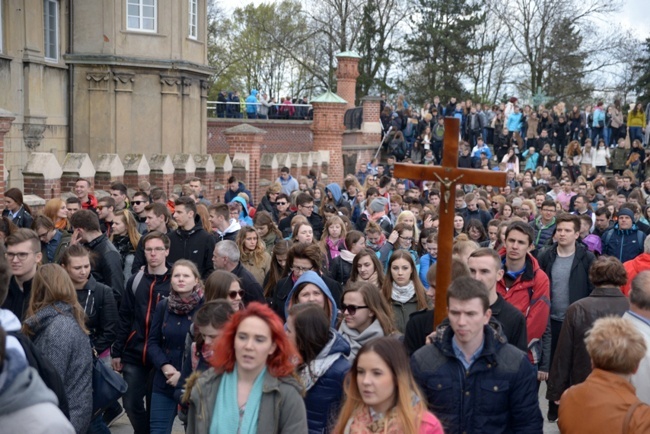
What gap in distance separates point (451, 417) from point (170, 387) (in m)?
2.70

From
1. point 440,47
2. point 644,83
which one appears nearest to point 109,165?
point 644,83

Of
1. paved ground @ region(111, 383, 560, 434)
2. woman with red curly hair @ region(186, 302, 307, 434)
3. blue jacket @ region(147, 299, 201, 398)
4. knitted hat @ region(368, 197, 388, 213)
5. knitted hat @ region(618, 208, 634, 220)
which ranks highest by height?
knitted hat @ region(618, 208, 634, 220)

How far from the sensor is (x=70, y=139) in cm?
2420

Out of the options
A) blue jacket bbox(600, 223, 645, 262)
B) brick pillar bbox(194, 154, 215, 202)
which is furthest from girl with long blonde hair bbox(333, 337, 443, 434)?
brick pillar bbox(194, 154, 215, 202)

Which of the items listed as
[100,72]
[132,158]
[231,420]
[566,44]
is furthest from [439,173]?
[566,44]

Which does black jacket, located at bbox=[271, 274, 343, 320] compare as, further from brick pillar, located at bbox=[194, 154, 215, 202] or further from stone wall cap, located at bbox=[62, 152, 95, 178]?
brick pillar, located at bbox=[194, 154, 215, 202]

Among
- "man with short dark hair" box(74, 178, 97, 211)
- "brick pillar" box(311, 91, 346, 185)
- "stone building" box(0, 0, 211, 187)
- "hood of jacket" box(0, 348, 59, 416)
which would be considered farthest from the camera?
"brick pillar" box(311, 91, 346, 185)

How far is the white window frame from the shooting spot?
25.5 metres

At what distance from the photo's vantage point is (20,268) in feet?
22.7

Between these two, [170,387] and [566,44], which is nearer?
[170,387]

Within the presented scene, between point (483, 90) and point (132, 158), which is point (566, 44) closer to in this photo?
point (483, 90)

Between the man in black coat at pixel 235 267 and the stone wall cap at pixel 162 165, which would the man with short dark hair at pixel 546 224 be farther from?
the stone wall cap at pixel 162 165

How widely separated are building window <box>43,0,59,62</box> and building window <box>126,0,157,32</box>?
5.94ft

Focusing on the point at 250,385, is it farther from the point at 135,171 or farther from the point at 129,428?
the point at 135,171
